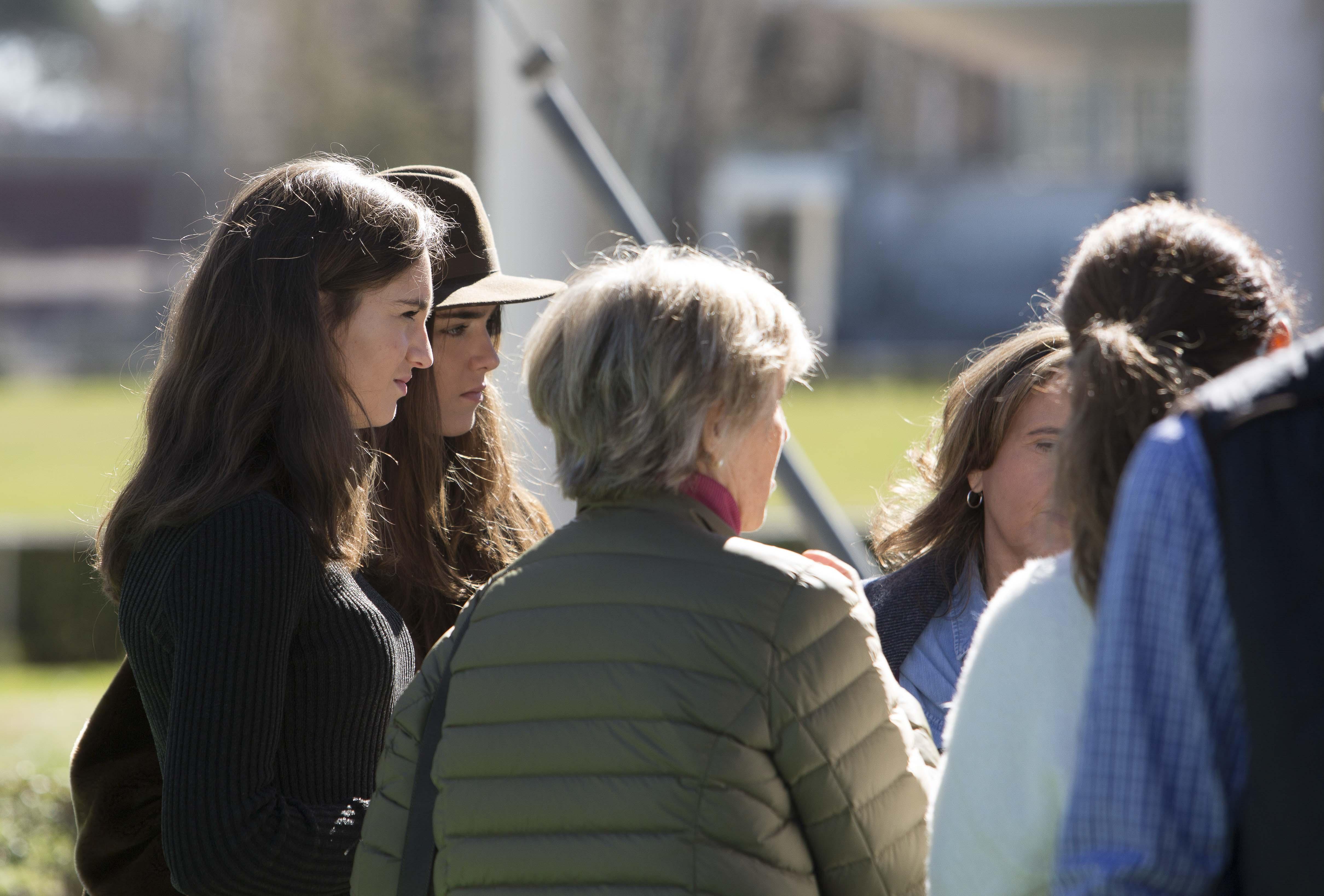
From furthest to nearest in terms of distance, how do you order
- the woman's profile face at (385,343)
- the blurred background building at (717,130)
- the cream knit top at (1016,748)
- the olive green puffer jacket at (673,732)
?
the blurred background building at (717,130) < the woman's profile face at (385,343) < the olive green puffer jacket at (673,732) < the cream knit top at (1016,748)

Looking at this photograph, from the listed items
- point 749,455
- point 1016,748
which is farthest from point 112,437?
point 1016,748

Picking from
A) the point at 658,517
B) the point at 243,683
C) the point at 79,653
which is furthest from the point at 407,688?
the point at 79,653

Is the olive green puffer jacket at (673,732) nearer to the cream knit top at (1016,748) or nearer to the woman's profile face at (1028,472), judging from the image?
the cream knit top at (1016,748)

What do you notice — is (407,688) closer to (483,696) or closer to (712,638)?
(483,696)

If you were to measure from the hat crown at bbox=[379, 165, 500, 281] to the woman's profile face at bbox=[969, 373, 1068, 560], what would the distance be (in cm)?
108

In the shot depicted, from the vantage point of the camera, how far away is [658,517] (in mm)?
1753

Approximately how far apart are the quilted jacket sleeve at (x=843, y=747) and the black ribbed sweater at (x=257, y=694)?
0.65 metres

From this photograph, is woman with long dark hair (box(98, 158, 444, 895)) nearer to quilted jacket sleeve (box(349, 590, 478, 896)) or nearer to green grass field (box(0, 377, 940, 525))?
quilted jacket sleeve (box(349, 590, 478, 896))

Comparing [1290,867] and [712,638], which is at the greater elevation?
[712,638]

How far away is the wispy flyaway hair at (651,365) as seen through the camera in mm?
1769

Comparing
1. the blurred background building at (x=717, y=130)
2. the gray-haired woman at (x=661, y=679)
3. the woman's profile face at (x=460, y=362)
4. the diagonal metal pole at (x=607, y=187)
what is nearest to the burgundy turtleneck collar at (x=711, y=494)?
the gray-haired woman at (x=661, y=679)

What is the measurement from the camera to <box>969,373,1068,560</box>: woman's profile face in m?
2.51

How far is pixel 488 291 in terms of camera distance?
2.77 m

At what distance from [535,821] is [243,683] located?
1.69 ft
